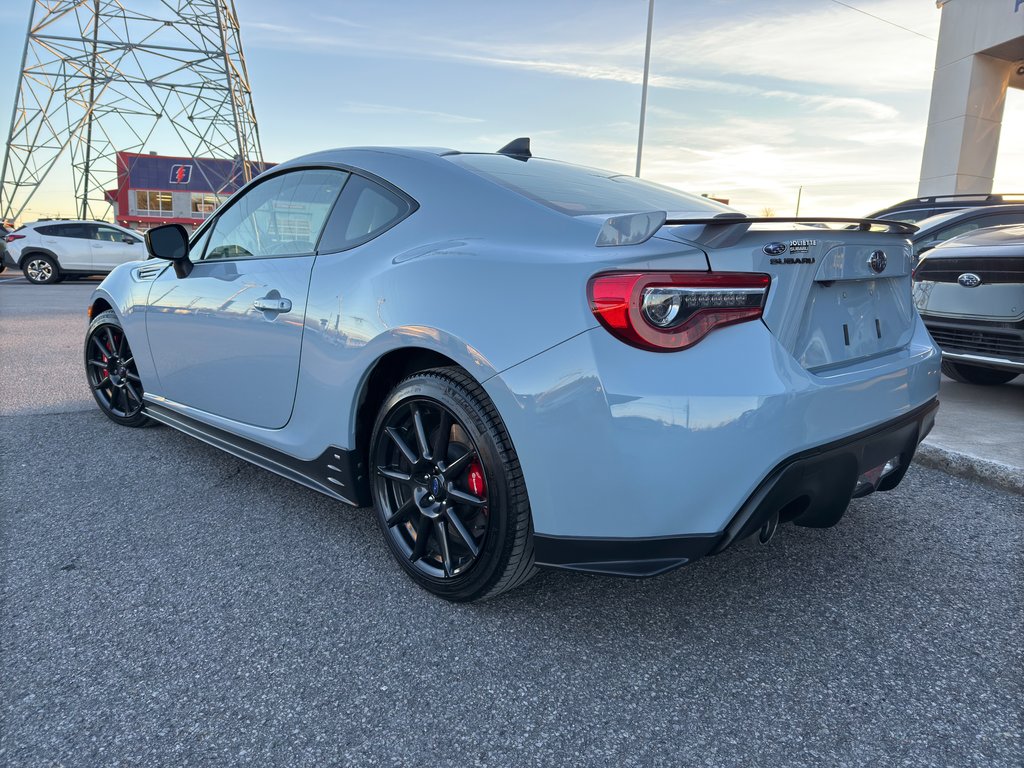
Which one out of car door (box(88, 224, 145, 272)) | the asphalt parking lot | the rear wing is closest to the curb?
the asphalt parking lot

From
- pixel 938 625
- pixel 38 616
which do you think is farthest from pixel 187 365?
pixel 938 625

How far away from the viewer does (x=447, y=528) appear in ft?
7.63

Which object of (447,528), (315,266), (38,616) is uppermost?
(315,266)

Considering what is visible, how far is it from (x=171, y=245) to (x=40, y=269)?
53.4 ft

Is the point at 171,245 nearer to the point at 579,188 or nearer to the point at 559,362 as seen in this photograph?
the point at 579,188

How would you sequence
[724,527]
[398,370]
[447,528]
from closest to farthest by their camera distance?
[724,527]
[447,528]
[398,370]

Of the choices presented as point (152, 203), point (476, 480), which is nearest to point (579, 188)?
point (476, 480)

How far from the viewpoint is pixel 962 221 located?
6652mm

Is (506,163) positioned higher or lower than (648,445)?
higher

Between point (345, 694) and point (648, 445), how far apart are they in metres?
1.04

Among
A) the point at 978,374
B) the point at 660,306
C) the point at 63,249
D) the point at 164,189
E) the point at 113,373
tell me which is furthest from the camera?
the point at 164,189

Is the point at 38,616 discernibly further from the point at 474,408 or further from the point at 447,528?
the point at 474,408

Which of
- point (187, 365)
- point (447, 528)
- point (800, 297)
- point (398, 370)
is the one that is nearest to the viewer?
point (800, 297)

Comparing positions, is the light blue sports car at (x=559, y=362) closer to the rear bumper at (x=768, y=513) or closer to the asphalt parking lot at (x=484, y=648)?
the rear bumper at (x=768, y=513)
